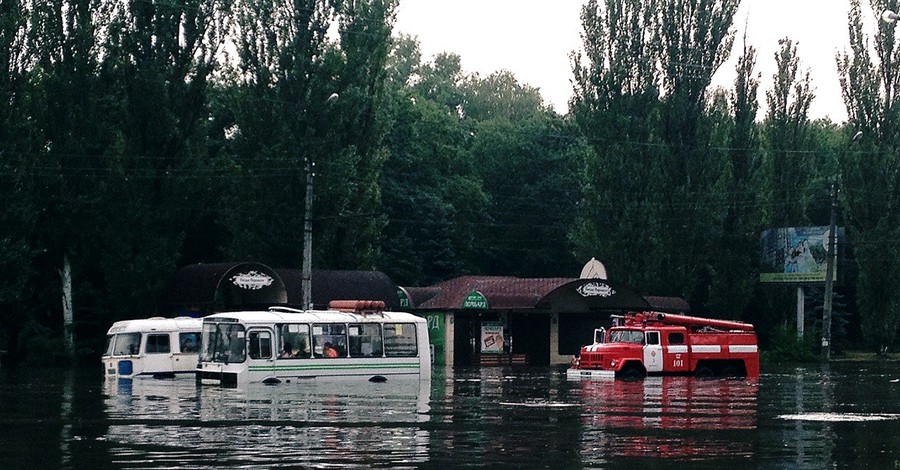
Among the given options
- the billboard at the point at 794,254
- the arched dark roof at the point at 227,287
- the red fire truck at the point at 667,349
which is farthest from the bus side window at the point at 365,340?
the billboard at the point at 794,254

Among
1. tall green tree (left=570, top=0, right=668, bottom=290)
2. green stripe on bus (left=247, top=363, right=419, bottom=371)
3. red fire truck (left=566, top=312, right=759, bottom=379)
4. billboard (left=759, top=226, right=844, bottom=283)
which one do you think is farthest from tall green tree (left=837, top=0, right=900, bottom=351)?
green stripe on bus (left=247, top=363, right=419, bottom=371)

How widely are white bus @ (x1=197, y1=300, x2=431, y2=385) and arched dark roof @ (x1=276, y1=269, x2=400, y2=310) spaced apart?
48.8 feet

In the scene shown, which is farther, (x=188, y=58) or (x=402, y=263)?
(x=402, y=263)

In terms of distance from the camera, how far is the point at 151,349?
4412cm

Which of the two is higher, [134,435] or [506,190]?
[506,190]

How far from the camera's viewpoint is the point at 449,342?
199ft

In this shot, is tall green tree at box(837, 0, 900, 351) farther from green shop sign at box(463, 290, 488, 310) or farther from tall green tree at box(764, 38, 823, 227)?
green shop sign at box(463, 290, 488, 310)

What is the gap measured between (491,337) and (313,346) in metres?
24.2

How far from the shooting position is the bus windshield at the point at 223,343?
1460 inches

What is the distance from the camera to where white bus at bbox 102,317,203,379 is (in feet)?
144

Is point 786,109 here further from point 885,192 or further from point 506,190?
point 506,190

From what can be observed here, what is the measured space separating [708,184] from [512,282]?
1283cm

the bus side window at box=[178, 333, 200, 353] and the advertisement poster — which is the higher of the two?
the bus side window at box=[178, 333, 200, 353]

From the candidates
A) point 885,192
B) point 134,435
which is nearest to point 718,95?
point 885,192
